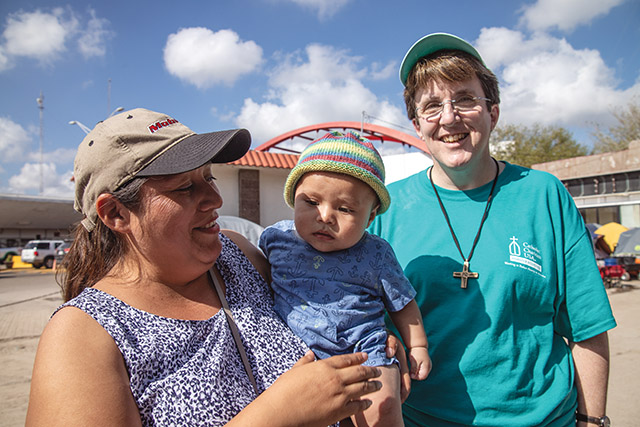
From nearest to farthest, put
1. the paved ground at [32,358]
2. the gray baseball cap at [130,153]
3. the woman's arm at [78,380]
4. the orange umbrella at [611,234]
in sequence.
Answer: the woman's arm at [78,380] → the gray baseball cap at [130,153] → the paved ground at [32,358] → the orange umbrella at [611,234]

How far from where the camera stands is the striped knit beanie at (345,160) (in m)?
1.60

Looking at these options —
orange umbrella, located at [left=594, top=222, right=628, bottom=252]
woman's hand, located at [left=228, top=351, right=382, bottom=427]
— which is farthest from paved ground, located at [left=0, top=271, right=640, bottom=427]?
orange umbrella, located at [left=594, top=222, right=628, bottom=252]

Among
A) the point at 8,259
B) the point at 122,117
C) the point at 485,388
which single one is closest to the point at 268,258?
the point at 122,117

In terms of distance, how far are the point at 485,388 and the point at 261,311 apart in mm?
972

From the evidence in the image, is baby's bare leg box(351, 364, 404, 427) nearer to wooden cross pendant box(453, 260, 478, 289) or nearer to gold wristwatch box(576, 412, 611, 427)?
wooden cross pendant box(453, 260, 478, 289)

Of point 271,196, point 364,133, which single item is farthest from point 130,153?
point 364,133

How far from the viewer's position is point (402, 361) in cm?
159

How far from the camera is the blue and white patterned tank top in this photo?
1131 mm

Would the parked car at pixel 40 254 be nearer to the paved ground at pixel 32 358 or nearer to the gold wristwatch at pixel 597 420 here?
the paved ground at pixel 32 358

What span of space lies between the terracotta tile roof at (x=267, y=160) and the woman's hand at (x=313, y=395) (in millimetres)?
10649

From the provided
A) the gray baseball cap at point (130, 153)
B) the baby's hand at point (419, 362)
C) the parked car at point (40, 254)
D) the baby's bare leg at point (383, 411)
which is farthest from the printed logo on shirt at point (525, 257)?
the parked car at point (40, 254)

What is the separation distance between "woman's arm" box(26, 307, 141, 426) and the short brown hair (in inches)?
64.7

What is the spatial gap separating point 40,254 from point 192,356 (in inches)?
1219

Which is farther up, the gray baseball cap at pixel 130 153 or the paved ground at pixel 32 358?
the gray baseball cap at pixel 130 153
